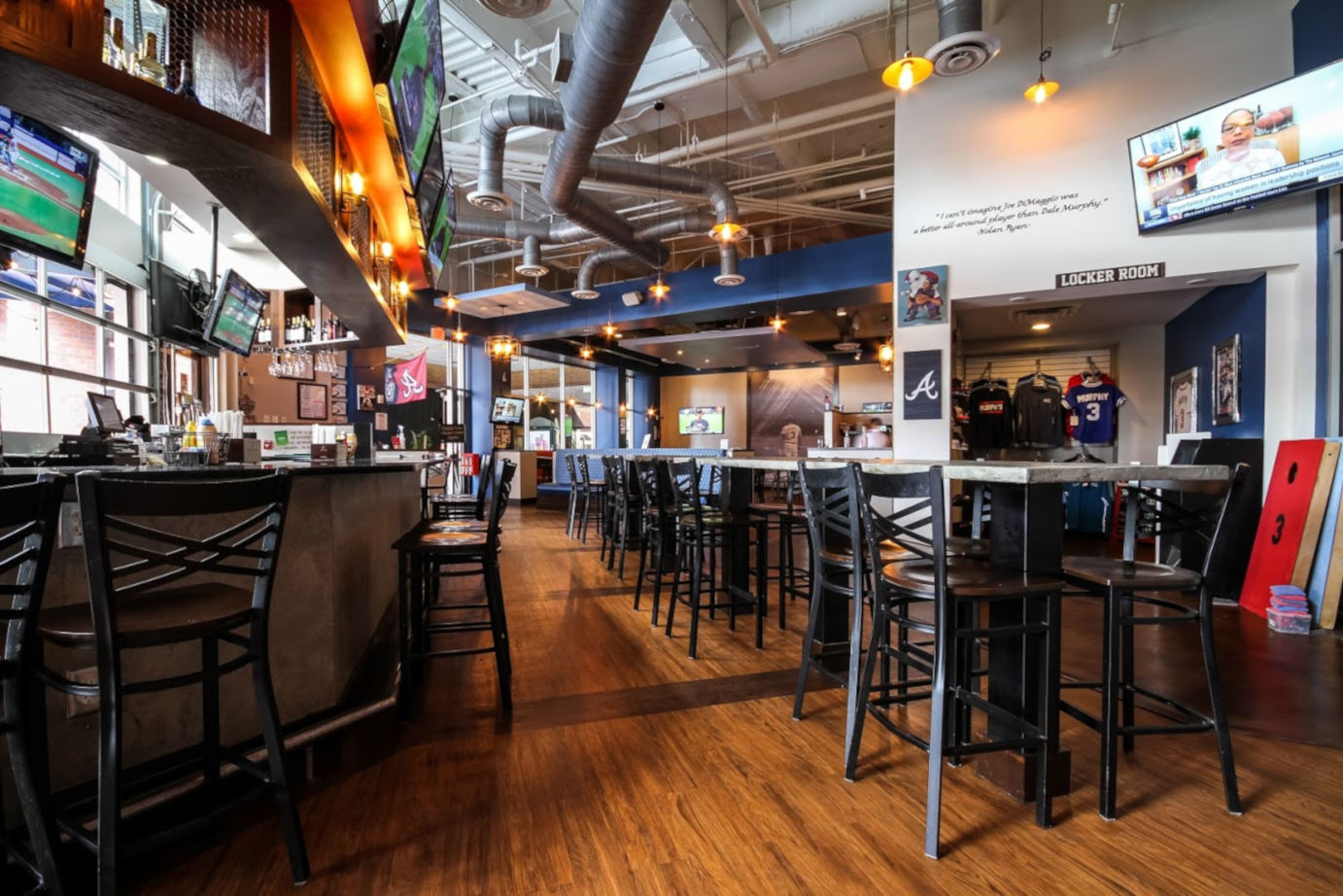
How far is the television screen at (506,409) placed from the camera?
1151 cm

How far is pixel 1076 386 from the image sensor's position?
292 inches

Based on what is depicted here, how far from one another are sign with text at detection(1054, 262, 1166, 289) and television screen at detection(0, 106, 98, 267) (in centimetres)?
679

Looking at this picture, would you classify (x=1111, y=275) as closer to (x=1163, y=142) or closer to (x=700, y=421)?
(x=1163, y=142)

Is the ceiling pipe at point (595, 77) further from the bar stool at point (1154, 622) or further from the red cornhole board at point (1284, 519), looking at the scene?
the red cornhole board at point (1284, 519)

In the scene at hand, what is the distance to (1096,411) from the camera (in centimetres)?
723

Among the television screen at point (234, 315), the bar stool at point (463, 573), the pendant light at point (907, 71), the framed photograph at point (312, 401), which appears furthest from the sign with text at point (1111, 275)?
the framed photograph at point (312, 401)

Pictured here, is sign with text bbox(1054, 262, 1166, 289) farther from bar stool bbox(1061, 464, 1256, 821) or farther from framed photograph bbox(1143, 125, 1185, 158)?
bar stool bbox(1061, 464, 1256, 821)

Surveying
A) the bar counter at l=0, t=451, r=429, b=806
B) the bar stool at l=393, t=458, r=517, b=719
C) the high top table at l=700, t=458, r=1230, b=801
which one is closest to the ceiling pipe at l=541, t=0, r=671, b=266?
the bar stool at l=393, t=458, r=517, b=719

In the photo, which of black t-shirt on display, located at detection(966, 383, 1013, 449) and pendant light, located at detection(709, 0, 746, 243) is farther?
black t-shirt on display, located at detection(966, 383, 1013, 449)

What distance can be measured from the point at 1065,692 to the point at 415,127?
14.4 ft

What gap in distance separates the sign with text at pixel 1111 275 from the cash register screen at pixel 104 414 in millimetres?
6906

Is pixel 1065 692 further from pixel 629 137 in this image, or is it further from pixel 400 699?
pixel 629 137

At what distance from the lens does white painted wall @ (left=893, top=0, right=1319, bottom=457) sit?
427 cm

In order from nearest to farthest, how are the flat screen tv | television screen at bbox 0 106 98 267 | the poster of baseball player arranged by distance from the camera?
television screen at bbox 0 106 98 267 < the poster of baseball player < the flat screen tv
